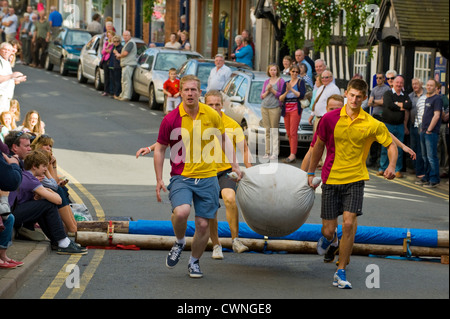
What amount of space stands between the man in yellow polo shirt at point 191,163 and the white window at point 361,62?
16.8 m

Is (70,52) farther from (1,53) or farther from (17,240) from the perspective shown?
(17,240)

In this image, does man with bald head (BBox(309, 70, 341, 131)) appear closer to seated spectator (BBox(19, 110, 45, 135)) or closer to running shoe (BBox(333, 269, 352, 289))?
seated spectator (BBox(19, 110, 45, 135))


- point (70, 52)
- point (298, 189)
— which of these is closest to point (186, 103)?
point (298, 189)

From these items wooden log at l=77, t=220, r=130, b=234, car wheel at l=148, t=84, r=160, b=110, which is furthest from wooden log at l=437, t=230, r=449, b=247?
car wheel at l=148, t=84, r=160, b=110

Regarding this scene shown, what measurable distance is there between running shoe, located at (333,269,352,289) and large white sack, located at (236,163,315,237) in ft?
2.20

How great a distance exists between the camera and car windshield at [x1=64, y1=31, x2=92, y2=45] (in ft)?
114

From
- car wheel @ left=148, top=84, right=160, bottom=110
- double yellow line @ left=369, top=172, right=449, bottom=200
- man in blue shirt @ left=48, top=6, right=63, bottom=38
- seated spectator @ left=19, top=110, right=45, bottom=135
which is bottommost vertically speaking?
double yellow line @ left=369, top=172, right=449, bottom=200

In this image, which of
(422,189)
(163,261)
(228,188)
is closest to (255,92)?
(422,189)

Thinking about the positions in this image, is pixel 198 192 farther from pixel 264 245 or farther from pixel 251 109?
pixel 251 109

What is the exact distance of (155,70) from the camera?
26.5 m

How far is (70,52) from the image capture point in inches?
1351

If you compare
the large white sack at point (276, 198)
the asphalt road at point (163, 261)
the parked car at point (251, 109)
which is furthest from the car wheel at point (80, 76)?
the large white sack at point (276, 198)

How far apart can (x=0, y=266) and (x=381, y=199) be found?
764 cm

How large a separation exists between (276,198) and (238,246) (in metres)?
1.34
